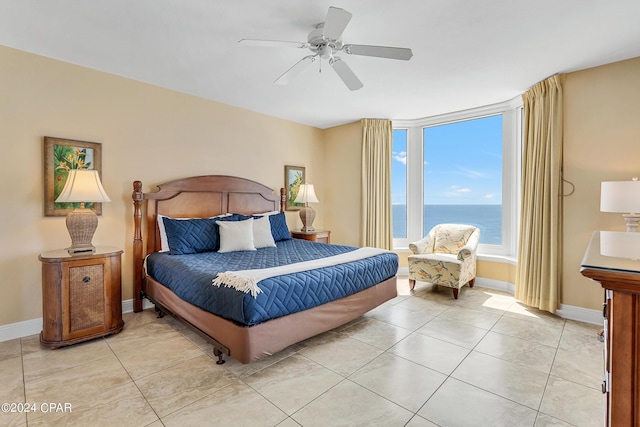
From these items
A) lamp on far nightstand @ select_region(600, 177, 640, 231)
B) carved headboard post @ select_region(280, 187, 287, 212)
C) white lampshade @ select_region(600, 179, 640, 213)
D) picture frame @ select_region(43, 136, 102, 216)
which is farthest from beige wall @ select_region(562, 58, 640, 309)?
picture frame @ select_region(43, 136, 102, 216)

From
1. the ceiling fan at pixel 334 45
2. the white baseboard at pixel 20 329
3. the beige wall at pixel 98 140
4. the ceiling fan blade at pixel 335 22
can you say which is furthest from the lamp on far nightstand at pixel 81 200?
the ceiling fan blade at pixel 335 22

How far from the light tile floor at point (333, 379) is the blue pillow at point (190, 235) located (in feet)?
2.58

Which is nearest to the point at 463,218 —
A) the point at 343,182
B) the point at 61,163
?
the point at 343,182

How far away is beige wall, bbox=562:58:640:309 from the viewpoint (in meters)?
2.85

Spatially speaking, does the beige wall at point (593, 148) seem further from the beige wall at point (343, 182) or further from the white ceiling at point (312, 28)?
the beige wall at point (343, 182)

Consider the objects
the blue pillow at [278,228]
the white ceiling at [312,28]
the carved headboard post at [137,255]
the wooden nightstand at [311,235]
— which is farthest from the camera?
the wooden nightstand at [311,235]

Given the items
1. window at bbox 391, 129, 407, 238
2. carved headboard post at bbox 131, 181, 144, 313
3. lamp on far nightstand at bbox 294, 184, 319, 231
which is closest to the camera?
carved headboard post at bbox 131, 181, 144, 313

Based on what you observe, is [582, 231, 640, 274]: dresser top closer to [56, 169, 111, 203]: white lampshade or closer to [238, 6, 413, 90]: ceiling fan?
[238, 6, 413, 90]: ceiling fan

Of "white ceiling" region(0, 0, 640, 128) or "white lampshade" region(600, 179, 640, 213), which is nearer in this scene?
"white ceiling" region(0, 0, 640, 128)

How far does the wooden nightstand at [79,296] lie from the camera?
2.46m

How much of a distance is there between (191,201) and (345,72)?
247cm

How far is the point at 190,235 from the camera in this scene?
3283 mm

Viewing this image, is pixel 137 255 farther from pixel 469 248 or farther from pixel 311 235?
pixel 469 248

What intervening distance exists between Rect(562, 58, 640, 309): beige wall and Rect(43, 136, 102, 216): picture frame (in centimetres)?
501
